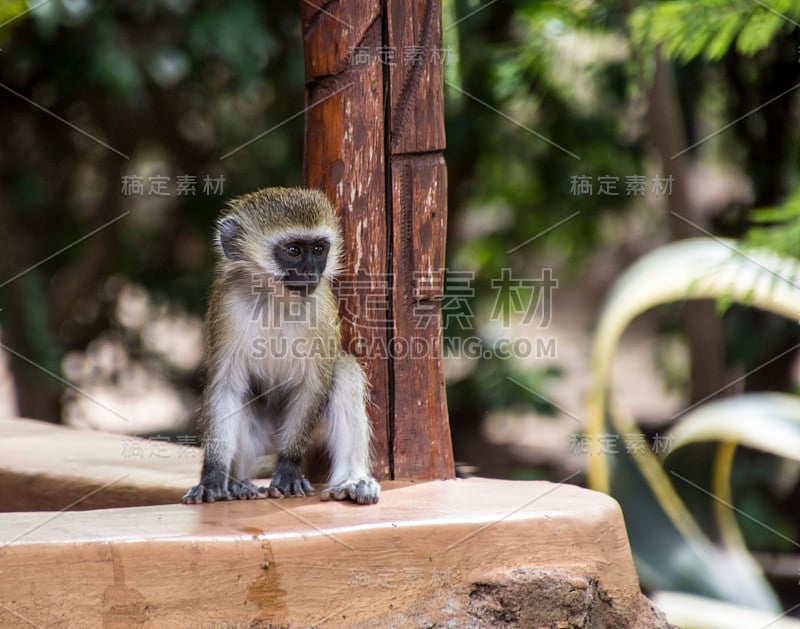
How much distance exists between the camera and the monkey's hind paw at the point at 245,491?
3996 mm

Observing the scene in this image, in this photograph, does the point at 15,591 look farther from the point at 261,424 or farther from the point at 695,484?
the point at 695,484

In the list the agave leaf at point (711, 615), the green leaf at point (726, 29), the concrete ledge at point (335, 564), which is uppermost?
the green leaf at point (726, 29)

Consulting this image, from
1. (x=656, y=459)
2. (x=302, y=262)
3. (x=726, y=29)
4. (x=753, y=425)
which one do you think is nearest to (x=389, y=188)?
(x=302, y=262)

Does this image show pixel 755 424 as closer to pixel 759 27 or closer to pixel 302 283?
pixel 759 27

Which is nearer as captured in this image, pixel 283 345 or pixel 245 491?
pixel 245 491

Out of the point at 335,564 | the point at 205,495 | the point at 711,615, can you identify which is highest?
the point at 205,495

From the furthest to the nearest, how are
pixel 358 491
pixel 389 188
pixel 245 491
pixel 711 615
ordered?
pixel 711 615 < pixel 389 188 < pixel 245 491 < pixel 358 491

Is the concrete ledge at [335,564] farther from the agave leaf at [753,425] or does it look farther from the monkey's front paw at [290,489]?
the agave leaf at [753,425]

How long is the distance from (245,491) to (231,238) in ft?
3.41

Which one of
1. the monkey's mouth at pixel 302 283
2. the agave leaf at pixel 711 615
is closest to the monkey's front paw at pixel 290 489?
the monkey's mouth at pixel 302 283

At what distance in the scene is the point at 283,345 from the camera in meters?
4.17

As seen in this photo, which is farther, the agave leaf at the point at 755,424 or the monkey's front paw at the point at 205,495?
the agave leaf at the point at 755,424

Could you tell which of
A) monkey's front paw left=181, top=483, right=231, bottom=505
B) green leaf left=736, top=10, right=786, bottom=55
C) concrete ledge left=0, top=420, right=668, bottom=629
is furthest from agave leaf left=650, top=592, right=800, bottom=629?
green leaf left=736, top=10, right=786, bottom=55

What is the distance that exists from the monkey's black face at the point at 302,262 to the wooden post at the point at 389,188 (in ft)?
0.47
